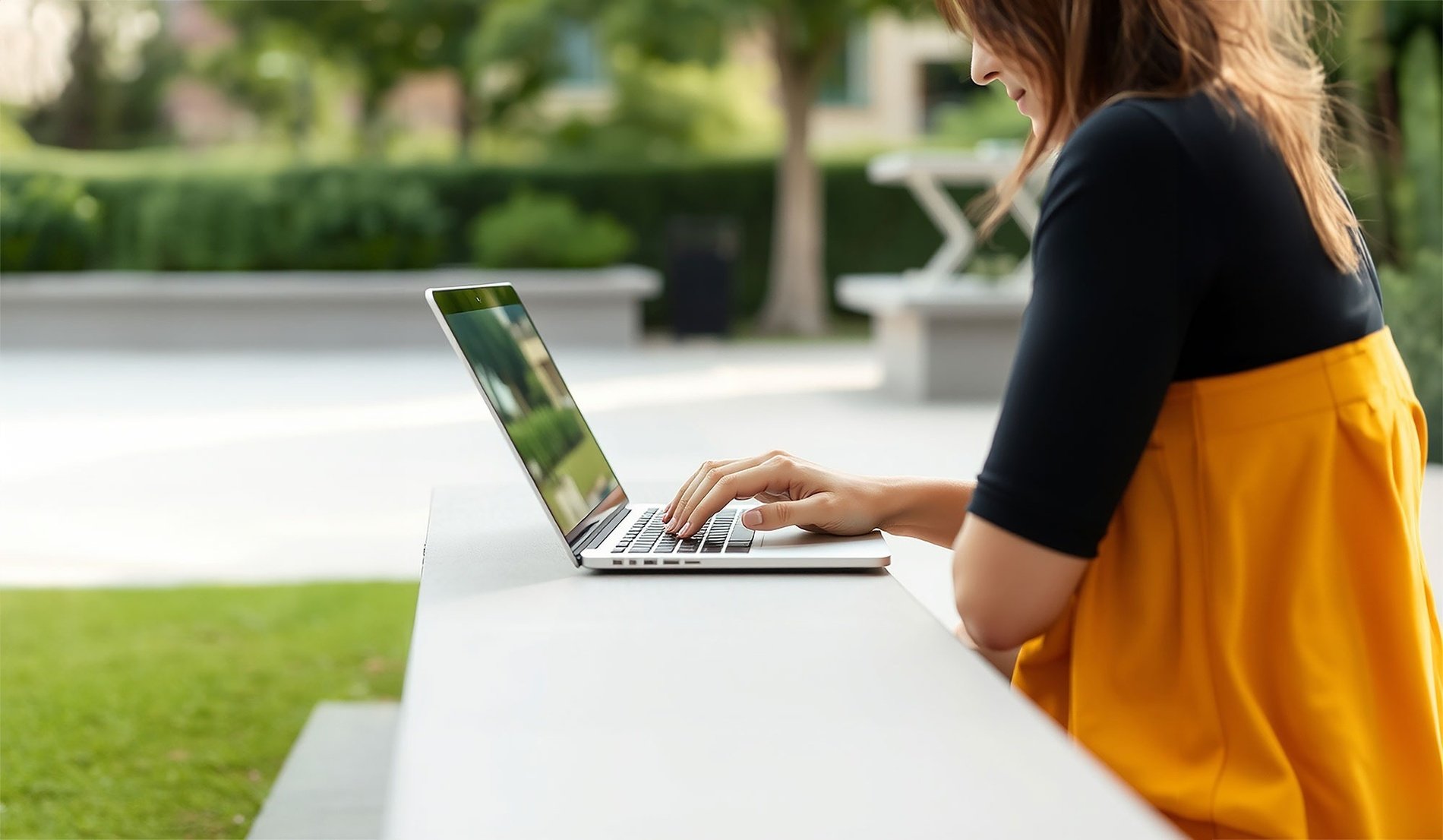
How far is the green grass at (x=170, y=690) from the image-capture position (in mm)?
2977

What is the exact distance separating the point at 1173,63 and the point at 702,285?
13514mm

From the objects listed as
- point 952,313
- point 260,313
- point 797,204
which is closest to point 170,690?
point 952,313

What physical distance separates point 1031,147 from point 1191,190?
326mm

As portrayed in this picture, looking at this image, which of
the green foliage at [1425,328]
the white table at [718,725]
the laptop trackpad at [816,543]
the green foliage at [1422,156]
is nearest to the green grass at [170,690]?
the laptop trackpad at [816,543]

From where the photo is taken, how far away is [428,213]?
565 inches

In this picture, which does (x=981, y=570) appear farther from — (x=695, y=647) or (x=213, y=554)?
(x=213, y=554)

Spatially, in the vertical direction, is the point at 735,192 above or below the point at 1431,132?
below

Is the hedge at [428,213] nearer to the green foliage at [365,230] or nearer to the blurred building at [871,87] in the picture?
the green foliage at [365,230]

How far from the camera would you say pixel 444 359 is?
12102 millimetres

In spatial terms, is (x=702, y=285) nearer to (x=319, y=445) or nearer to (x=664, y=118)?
(x=664, y=118)

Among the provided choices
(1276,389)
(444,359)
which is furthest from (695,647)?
(444,359)

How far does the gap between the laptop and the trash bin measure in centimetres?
1280

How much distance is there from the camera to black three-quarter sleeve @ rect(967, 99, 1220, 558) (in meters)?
1.06

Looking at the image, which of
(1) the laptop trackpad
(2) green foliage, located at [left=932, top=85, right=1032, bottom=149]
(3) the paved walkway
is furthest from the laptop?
(2) green foliage, located at [left=932, top=85, right=1032, bottom=149]
